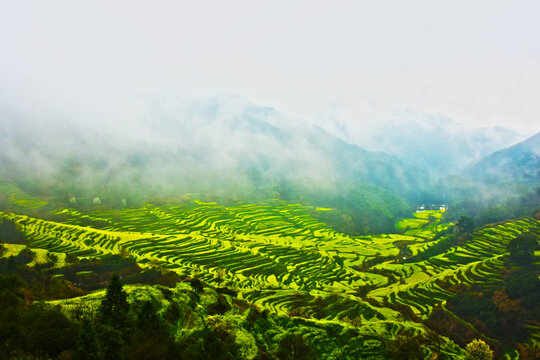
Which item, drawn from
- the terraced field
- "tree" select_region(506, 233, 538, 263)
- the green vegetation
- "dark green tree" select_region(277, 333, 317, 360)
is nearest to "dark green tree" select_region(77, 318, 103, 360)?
the green vegetation

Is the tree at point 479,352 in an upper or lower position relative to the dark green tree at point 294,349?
lower

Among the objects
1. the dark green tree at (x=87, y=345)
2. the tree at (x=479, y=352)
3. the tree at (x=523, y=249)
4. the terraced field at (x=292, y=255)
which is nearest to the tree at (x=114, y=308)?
the dark green tree at (x=87, y=345)

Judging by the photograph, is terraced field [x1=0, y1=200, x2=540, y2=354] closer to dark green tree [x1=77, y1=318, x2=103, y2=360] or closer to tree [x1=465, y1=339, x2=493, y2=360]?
tree [x1=465, y1=339, x2=493, y2=360]

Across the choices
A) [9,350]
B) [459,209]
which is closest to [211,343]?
[9,350]

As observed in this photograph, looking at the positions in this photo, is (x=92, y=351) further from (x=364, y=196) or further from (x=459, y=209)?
(x=459, y=209)

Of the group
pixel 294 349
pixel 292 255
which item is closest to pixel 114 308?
pixel 294 349

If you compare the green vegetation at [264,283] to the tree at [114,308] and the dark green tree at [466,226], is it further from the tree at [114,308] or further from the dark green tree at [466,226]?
the dark green tree at [466,226]
